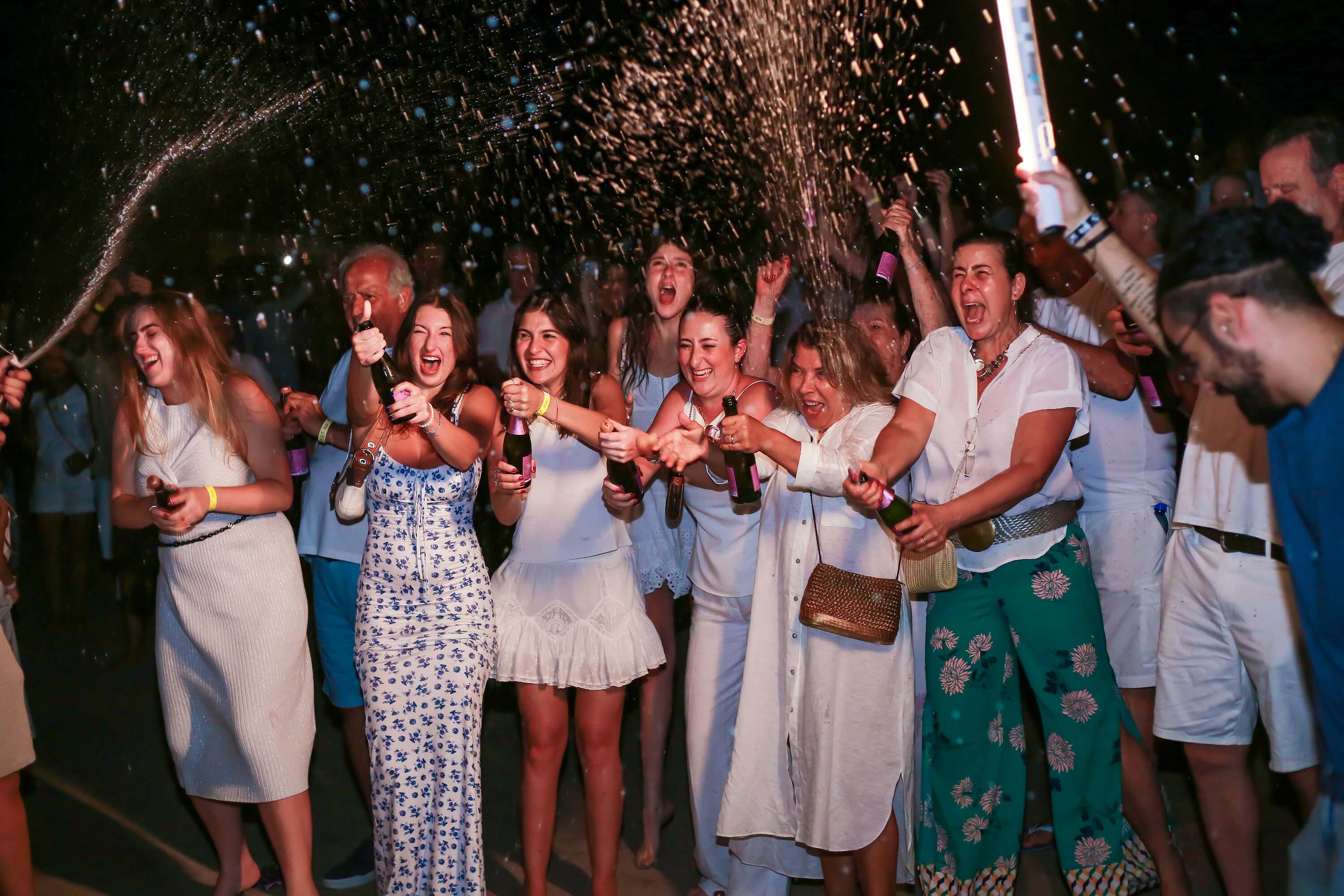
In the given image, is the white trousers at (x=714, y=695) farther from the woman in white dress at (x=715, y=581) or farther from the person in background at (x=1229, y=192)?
the person in background at (x=1229, y=192)

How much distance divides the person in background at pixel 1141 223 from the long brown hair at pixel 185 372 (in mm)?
4011

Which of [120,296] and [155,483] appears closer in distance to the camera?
[155,483]

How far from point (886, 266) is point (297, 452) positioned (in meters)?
2.95

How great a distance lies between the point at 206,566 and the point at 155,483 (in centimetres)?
40

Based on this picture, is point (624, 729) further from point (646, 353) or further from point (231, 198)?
point (231, 198)

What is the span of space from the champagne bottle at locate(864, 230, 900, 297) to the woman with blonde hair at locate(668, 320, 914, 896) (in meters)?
1.14

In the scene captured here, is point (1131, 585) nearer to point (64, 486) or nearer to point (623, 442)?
point (623, 442)

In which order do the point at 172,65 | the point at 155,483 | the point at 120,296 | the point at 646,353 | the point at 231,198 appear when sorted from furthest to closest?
the point at 231,198
the point at 172,65
the point at 120,296
the point at 646,353
the point at 155,483

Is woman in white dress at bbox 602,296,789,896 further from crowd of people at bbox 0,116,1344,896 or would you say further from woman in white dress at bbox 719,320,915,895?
woman in white dress at bbox 719,320,915,895

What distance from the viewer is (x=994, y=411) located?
3967 mm

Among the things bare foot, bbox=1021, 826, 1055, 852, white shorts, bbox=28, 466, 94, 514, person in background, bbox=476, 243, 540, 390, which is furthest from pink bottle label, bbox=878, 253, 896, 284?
white shorts, bbox=28, 466, 94, 514

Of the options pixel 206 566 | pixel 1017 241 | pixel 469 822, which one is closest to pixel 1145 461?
pixel 1017 241

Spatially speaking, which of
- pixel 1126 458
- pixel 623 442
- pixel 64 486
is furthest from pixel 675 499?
pixel 64 486

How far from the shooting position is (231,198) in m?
14.0
